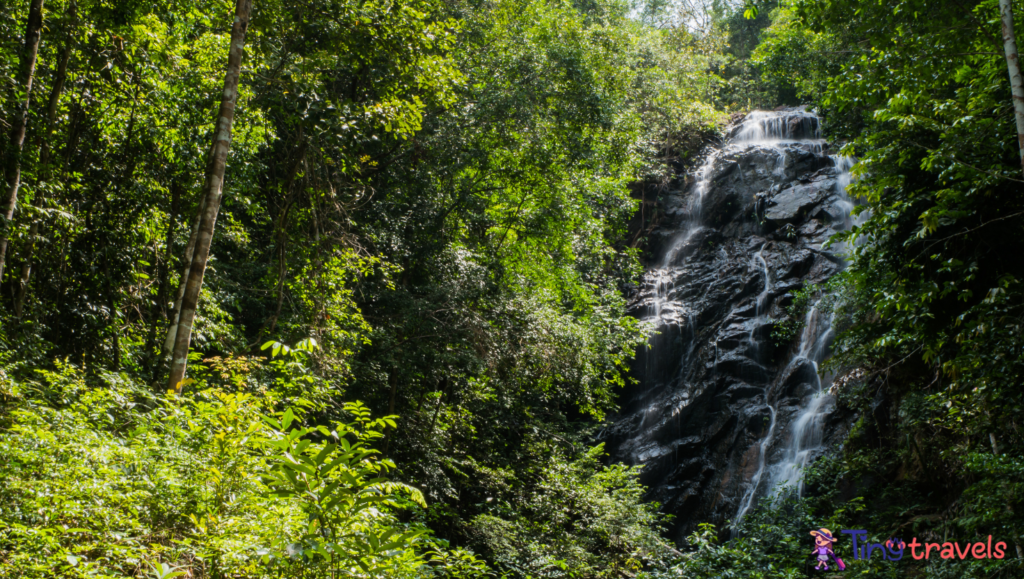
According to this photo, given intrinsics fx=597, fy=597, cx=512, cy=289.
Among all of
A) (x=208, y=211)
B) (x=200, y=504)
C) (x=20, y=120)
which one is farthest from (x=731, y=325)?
(x=20, y=120)

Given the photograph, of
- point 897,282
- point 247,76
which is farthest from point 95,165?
point 897,282

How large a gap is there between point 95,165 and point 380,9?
4187 mm

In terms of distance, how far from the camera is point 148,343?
8203mm

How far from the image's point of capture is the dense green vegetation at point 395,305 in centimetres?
342

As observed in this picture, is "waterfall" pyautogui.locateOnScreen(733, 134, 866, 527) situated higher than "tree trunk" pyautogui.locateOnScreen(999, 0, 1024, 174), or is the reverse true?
"tree trunk" pyautogui.locateOnScreen(999, 0, 1024, 174)

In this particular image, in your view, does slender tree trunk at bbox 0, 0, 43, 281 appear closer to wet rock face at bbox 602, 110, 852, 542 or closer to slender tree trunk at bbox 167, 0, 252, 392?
slender tree trunk at bbox 167, 0, 252, 392

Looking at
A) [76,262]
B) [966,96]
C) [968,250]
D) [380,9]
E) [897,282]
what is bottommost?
[76,262]

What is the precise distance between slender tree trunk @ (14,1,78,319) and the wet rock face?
12888 mm

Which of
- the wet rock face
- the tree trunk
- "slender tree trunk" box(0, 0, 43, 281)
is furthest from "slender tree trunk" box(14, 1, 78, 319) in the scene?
the wet rock face

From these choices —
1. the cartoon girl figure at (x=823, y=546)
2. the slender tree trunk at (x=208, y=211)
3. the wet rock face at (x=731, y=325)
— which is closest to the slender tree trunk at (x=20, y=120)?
the slender tree trunk at (x=208, y=211)

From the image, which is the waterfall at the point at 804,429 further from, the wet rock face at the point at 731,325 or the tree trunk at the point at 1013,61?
the tree trunk at the point at 1013,61

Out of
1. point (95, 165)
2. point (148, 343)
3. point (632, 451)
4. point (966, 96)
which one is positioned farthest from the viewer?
point (632, 451)

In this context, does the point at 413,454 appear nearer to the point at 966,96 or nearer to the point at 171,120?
the point at 171,120

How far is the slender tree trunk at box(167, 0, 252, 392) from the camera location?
5.58 metres
